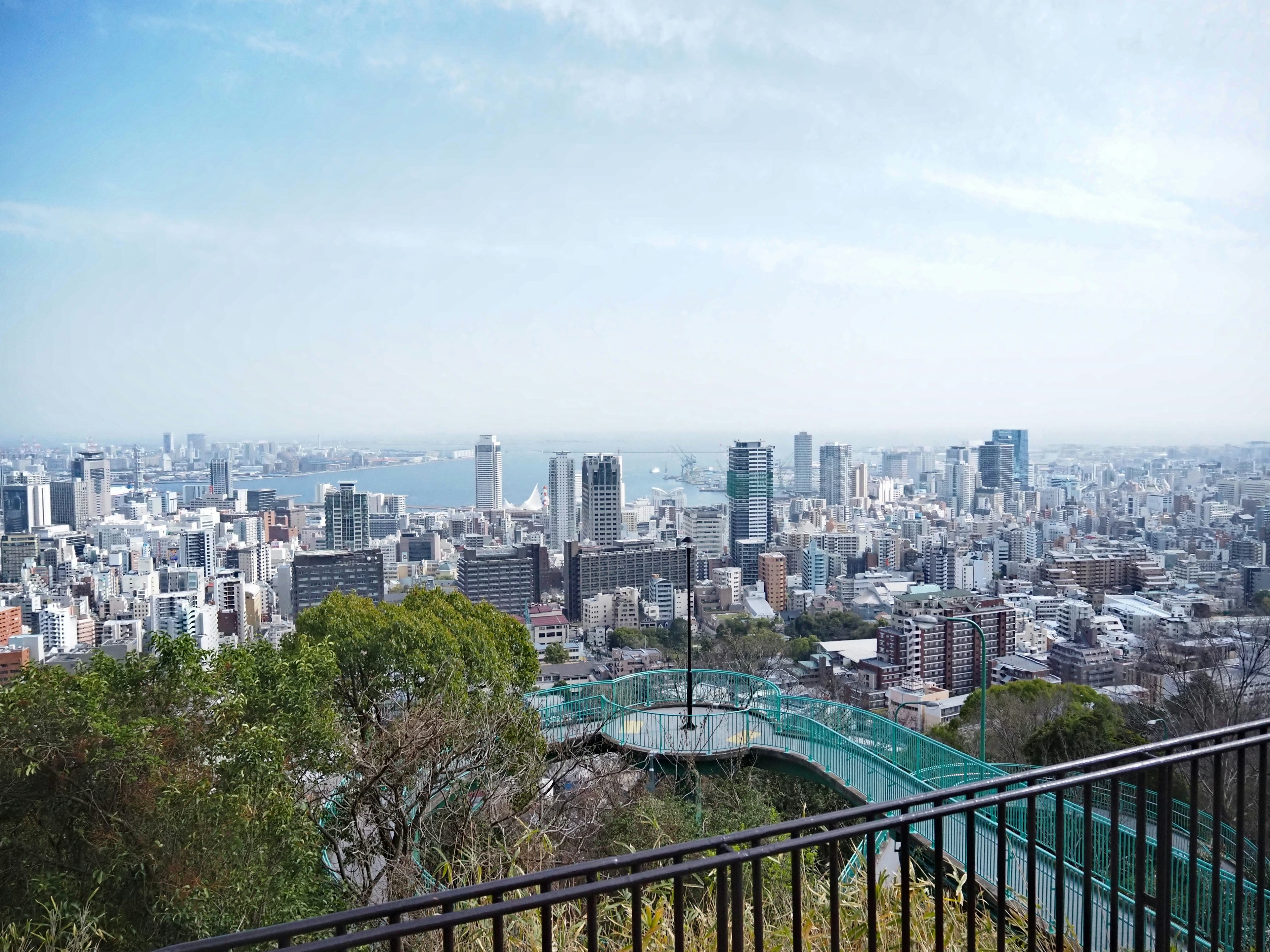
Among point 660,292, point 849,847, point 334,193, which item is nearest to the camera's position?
point 849,847

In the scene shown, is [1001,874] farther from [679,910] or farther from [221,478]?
[221,478]

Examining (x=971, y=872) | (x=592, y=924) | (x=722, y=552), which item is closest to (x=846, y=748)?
(x=971, y=872)

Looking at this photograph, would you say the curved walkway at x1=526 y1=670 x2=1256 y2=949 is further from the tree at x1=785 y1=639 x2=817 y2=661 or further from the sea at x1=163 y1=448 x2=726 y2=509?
the sea at x1=163 y1=448 x2=726 y2=509

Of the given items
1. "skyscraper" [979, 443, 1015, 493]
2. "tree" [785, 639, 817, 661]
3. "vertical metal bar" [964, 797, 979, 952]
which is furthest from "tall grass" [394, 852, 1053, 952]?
"skyscraper" [979, 443, 1015, 493]

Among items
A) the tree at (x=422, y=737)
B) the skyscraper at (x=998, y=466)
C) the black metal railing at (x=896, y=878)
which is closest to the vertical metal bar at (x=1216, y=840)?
the black metal railing at (x=896, y=878)

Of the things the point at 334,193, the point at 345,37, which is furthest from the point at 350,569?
the point at 345,37

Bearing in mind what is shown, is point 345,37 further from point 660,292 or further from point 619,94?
point 660,292

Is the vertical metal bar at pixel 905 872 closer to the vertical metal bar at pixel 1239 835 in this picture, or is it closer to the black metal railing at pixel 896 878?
the black metal railing at pixel 896 878
